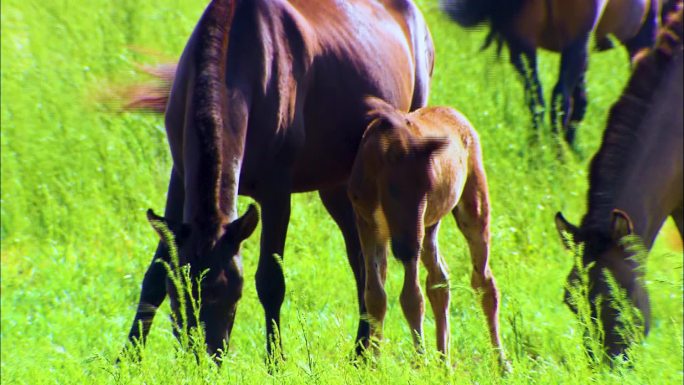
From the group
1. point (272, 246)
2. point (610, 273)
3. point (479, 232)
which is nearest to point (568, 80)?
point (479, 232)

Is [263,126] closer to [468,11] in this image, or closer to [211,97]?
[211,97]

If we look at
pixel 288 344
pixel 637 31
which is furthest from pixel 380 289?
pixel 637 31

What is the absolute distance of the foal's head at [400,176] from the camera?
493 centimetres

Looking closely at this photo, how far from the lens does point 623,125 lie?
5.20 meters

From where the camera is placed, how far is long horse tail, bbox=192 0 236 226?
15.2 ft

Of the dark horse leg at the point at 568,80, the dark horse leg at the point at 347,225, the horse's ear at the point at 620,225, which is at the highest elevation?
the horse's ear at the point at 620,225

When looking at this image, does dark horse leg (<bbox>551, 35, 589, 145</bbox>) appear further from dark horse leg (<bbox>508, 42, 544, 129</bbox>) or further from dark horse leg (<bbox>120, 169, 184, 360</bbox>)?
dark horse leg (<bbox>120, 169, 184, 360</bbox>)

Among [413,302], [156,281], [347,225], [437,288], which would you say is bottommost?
[347,225]

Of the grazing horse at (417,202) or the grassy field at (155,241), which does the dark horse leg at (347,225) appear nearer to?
the grassy field at (155,241)

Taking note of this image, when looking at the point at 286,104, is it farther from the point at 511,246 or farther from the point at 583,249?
the point at 511,246

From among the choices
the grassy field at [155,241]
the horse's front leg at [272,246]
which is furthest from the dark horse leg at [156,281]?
the horse's front leg at [272,246]

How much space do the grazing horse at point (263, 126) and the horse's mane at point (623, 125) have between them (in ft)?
4.08

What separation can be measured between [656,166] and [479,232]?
33.5 inches

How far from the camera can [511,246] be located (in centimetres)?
735
